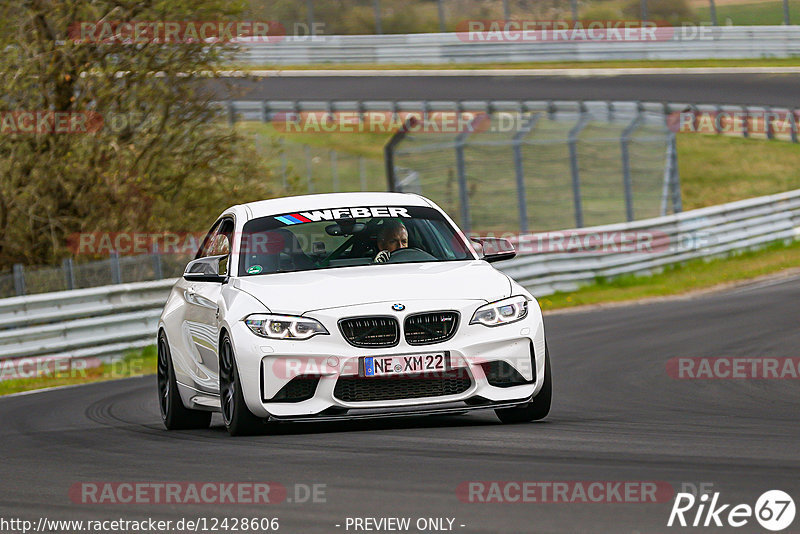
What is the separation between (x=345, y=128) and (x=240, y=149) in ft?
53.7

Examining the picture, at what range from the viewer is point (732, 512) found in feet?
17.5

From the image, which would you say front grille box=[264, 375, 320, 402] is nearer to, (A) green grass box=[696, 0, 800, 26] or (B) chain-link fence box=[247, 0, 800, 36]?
(A) green grass box=[696, 0, 800, 26]

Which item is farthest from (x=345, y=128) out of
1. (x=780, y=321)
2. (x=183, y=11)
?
(x=780, y=321)

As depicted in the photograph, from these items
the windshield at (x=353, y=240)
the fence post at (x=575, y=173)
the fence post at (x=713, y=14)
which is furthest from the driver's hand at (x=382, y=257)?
the fence post at (x=713, y=14)

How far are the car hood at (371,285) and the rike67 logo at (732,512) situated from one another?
304 cm

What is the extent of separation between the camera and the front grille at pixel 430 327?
8.27 m

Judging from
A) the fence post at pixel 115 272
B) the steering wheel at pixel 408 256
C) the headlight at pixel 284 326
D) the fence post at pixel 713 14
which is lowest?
the fence post at pixel 713 14

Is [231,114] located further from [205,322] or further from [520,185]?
[205,322]

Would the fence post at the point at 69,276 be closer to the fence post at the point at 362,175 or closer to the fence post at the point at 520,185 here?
the fence post at the point at 520,185

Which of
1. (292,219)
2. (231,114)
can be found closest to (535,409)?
(292,219)

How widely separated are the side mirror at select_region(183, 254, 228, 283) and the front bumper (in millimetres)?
906

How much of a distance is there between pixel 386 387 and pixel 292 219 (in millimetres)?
1796

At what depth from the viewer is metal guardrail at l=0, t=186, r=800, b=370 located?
55.8ft

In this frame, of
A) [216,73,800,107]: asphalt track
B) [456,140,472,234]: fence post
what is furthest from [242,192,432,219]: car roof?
[216,73,800,107]: asphalt track
